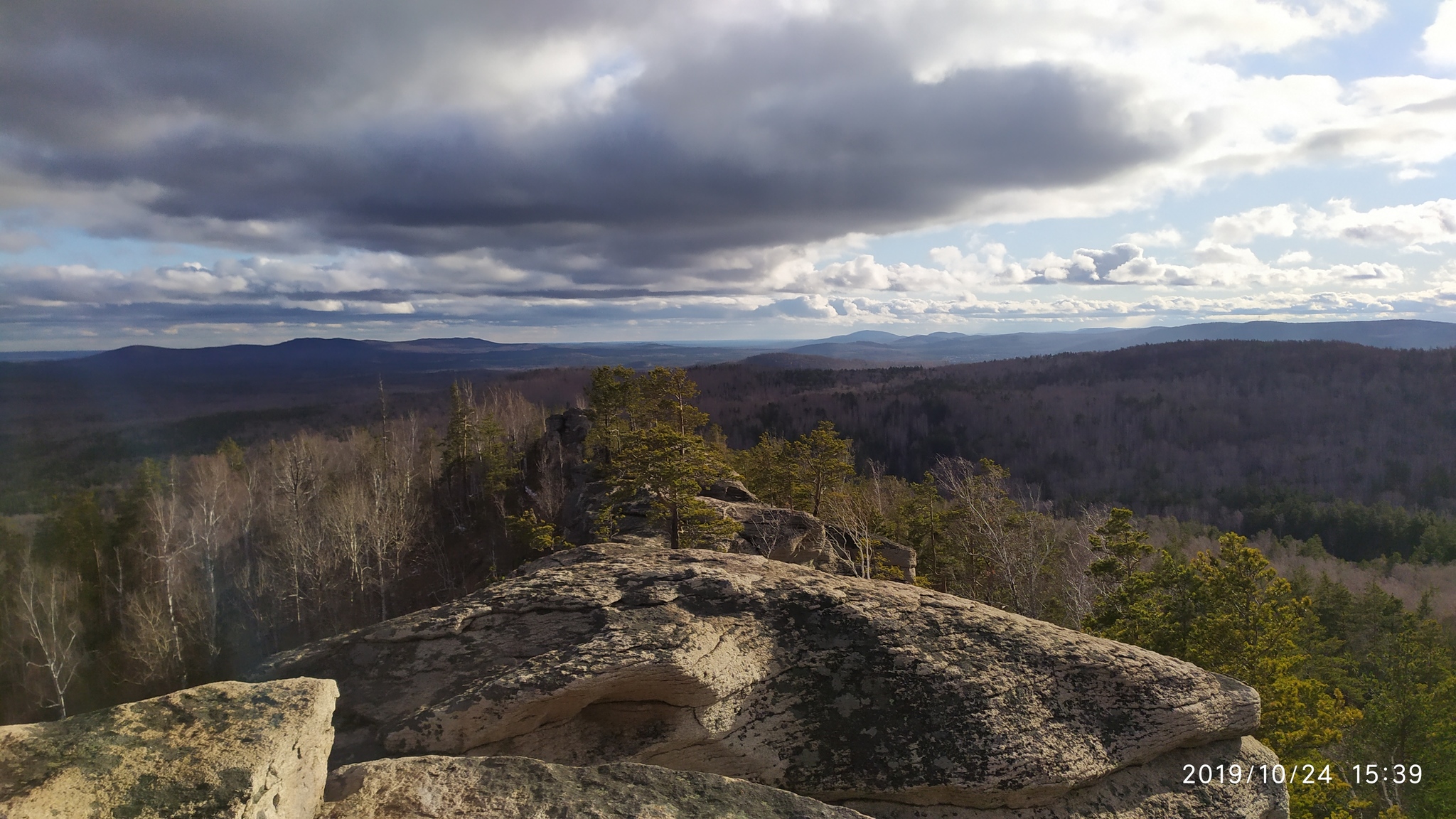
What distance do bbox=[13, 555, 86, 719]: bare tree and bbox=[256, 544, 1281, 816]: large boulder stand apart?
3896 cm

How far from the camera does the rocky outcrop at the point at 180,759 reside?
17.0 feet

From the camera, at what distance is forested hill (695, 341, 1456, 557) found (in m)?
133

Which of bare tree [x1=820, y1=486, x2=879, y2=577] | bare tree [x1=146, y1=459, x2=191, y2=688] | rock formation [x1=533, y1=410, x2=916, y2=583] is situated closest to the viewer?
bare tree [x1=820, y1=486, x2=879, y2=577]

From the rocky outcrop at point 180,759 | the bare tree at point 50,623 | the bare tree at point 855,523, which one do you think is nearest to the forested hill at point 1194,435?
the bare tree at point 855,523

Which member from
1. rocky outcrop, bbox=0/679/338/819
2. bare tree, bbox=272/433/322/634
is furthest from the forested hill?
rocky outcrop, bbox=0/679/338/819

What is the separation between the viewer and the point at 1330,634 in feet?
151

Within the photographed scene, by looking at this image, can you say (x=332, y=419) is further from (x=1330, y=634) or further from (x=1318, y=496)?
(x=1318, y=496)

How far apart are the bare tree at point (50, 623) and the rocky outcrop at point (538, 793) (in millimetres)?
41368

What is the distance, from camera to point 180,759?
5652mm

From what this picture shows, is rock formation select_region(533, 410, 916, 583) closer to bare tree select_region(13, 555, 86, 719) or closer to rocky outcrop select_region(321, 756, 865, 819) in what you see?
rocky outcrop select_region(321, 756, 865, 819)

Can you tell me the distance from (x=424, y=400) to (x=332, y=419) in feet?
98.1

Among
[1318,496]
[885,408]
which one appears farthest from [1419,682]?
[885,408]


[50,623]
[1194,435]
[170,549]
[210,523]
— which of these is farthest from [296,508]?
[1194,435]

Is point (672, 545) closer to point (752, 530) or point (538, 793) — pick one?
point (752, 530)
